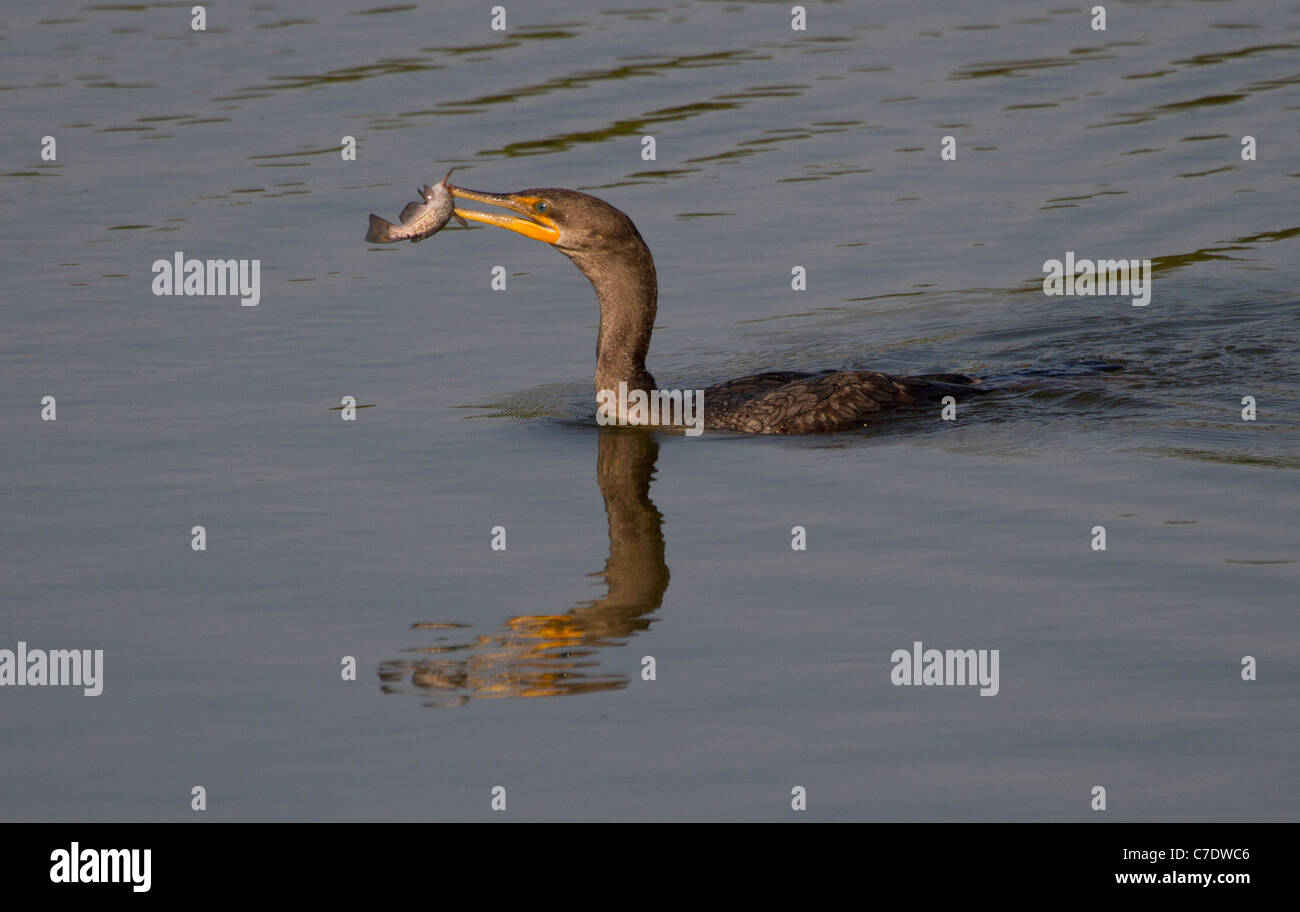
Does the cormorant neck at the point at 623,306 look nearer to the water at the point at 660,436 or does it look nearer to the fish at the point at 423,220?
the water at the point at 660,436

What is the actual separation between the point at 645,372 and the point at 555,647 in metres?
3.74

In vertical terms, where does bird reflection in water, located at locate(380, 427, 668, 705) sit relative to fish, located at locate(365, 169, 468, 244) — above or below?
below

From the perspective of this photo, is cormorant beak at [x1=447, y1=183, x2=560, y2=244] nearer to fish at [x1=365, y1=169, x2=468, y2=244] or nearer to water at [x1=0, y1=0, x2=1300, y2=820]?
fish at [x1=365, y1=169, x2=468, y2=244]

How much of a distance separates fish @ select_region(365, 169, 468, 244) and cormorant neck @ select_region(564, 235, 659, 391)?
1.02 meters

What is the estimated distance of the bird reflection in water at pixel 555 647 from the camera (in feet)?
23.5

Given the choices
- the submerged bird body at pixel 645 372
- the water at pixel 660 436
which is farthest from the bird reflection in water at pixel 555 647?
the submerged bird body at pixel 645 372

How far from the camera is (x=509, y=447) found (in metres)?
10.5

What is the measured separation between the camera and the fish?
9.78 meters

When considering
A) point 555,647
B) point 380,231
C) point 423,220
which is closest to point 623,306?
point 423,220

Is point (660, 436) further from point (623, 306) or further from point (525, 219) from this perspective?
point (525, 219)

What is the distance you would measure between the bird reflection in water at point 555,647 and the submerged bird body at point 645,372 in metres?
1.82

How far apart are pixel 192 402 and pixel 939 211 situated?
256 inches

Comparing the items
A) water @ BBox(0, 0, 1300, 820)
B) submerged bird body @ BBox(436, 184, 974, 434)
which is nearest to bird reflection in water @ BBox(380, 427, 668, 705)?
water @ BBox(0, 0, 1300, 820)

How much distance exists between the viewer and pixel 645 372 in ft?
36.2
